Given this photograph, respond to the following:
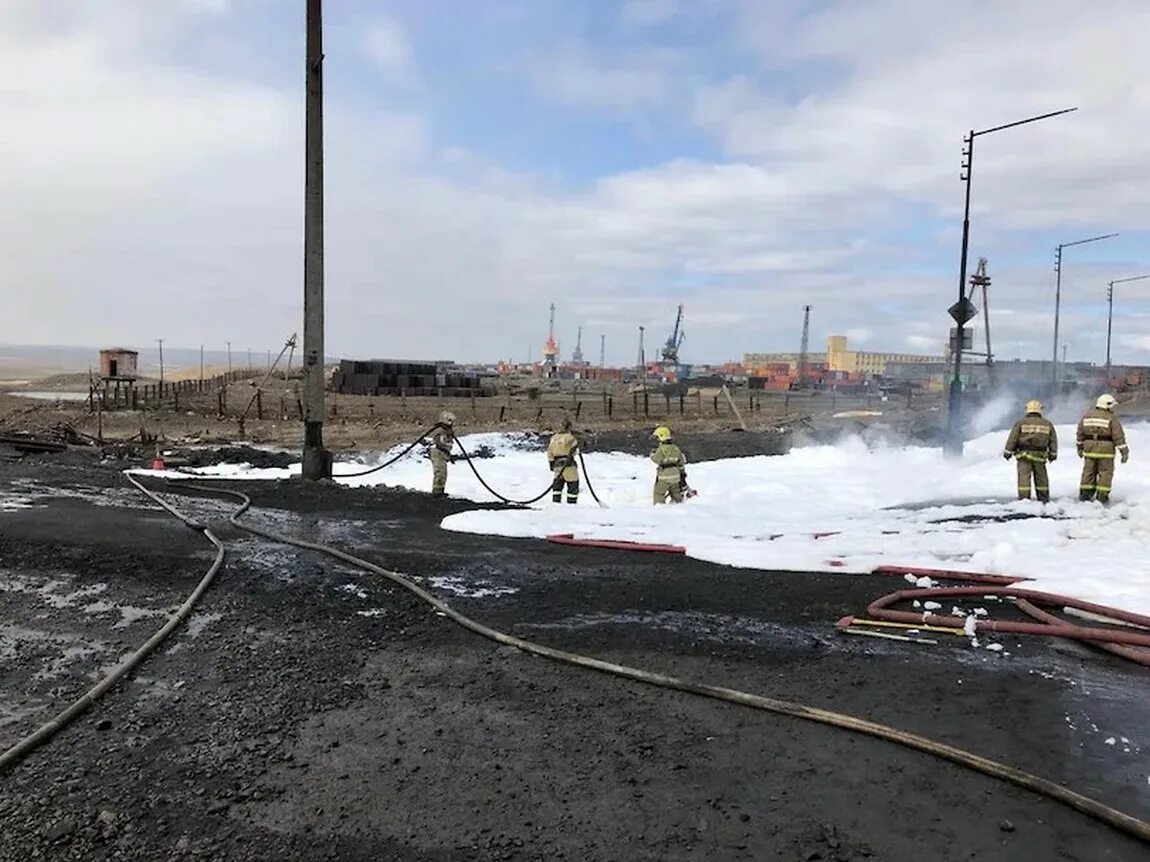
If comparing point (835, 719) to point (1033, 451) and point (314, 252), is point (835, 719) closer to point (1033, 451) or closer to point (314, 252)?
point (1033, 451)

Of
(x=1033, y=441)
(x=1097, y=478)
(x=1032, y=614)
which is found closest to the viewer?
(x=1032, y=614)

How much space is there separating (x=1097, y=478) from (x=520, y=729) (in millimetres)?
10882

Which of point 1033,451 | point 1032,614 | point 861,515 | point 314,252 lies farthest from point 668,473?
point 1032,614

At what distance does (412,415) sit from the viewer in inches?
1524

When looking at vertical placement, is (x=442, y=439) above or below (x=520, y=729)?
above

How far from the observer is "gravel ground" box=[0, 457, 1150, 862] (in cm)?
346

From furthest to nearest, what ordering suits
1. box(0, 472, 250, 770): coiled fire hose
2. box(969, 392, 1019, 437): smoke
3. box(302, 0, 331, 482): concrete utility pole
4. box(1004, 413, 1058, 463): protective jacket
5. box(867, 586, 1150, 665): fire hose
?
box(969, 392, 1019, 437): smoke → box(302, 0, 331, 482): concrete utility pole → box(1004, 413, 1058, 463): protective jacket → box(867, 586, 1150, 665): fire hose → box(0, 472, 250, 770): coiled fire hose

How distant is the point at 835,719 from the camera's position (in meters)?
4.49

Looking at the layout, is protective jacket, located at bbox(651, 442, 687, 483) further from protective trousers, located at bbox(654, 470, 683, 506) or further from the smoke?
the smoke

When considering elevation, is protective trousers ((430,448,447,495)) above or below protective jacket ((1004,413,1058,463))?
below

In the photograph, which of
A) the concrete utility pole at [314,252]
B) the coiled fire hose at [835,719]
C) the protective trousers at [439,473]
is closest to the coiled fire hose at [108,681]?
the coiled fire hose at [835,719]

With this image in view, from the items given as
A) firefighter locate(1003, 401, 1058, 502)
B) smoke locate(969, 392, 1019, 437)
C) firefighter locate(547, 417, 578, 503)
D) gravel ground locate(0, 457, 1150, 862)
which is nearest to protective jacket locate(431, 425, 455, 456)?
firefighter locate(547, 417, 578, 503)

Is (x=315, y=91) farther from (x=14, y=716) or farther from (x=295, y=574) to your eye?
(x=14, y=716)

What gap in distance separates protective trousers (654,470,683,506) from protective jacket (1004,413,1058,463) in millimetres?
4698
